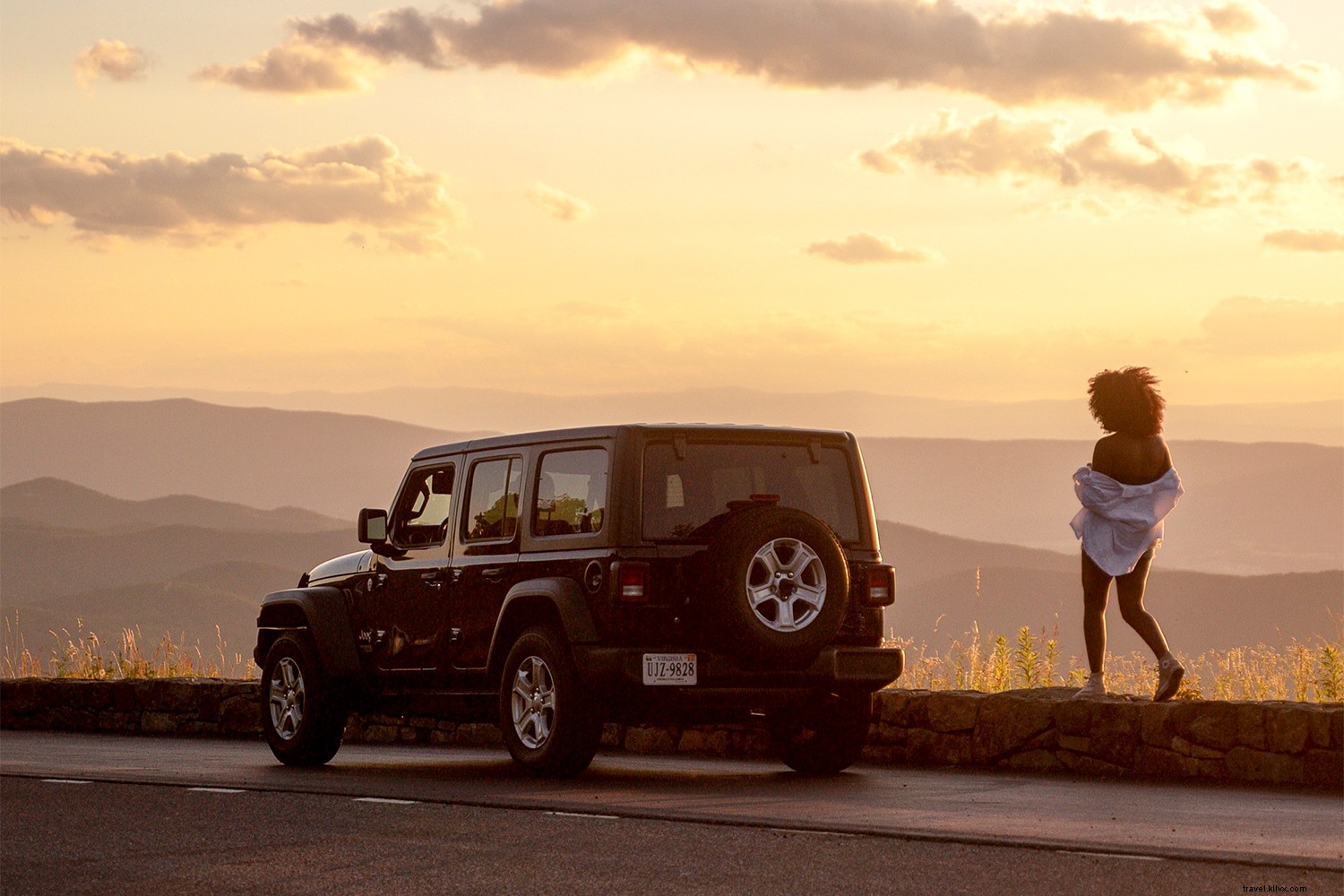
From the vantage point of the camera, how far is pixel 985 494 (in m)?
200

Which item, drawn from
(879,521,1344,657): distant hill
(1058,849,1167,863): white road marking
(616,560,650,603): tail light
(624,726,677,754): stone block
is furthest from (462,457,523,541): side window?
(879,521,1344,657): distant hill

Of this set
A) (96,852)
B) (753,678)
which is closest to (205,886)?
(96,852)

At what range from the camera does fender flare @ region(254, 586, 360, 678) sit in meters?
14.8

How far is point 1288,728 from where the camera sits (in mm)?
12492

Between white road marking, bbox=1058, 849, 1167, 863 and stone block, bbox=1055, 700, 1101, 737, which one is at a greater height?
stone block, bbox=1055, 700, 1101, 737

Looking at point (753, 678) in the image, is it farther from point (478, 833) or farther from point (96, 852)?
point (96, 852)

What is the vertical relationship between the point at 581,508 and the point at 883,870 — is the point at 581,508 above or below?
above

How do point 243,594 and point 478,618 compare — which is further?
point 243,594

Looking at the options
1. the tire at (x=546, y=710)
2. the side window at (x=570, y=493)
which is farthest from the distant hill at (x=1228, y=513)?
the tire at (x=546, y=710)

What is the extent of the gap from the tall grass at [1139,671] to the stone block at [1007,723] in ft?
3.58

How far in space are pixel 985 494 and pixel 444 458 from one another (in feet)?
617

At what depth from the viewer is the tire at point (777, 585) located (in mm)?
12258

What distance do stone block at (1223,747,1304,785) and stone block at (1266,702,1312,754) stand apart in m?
0.05

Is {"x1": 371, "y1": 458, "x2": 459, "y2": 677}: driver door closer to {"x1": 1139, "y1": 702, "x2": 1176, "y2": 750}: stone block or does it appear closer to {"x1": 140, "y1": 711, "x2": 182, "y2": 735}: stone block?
{"x1": 1139, "y1": 702, "x2": 1176, "y2": 750}: stone block
